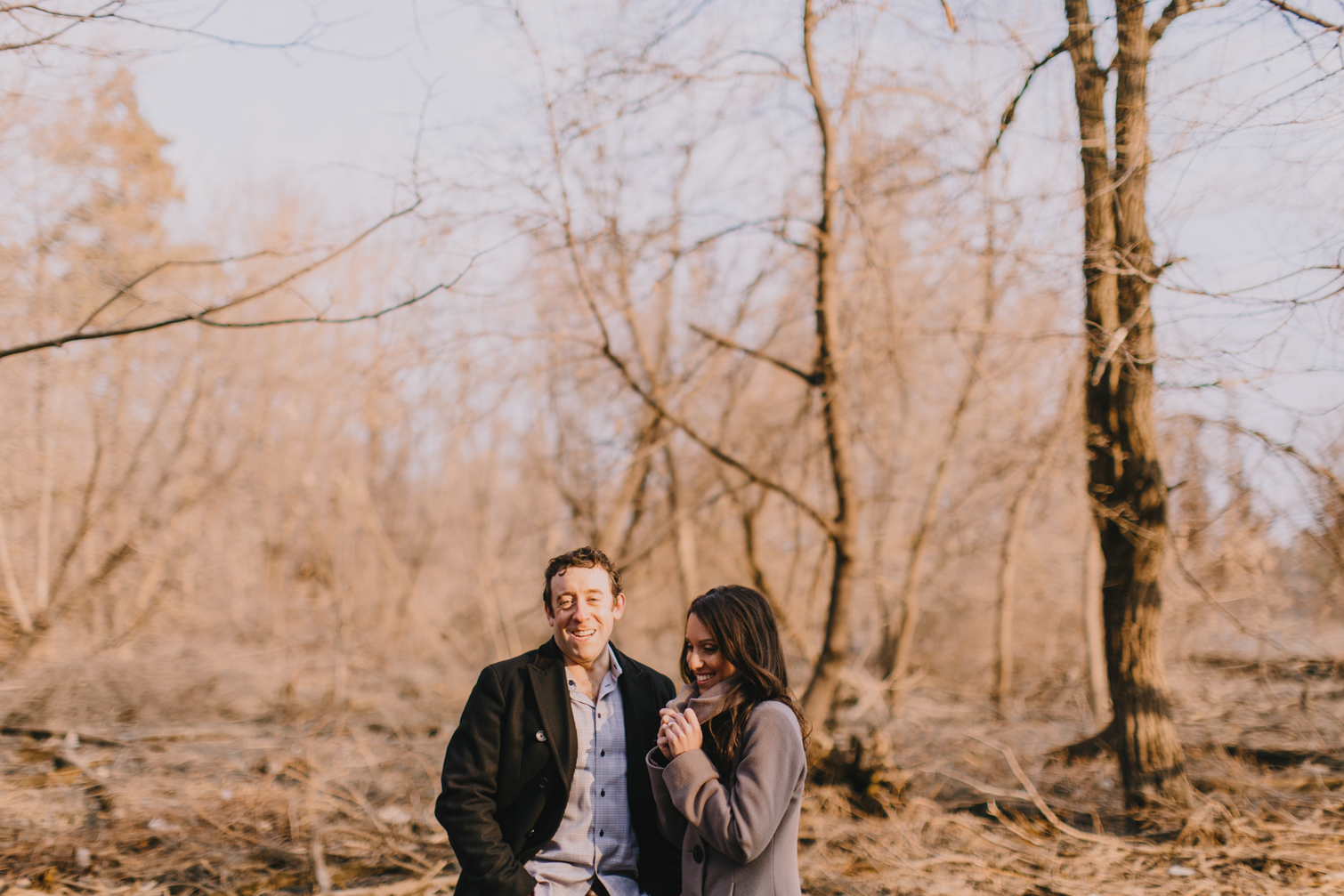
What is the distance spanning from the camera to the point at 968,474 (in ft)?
40.3

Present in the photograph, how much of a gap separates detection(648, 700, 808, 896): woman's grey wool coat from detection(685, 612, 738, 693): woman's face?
0.14 m

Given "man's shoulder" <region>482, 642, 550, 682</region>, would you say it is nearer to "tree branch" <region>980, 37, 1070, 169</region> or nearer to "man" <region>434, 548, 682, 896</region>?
"man" <region>434, 548, 682, 896</region>

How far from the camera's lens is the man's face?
2402mm

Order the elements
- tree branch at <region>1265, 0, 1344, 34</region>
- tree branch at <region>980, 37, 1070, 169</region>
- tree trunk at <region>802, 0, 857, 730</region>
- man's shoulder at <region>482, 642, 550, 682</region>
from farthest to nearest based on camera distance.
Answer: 1. tree trunk at <region>802, 0, 857, 730</region>
2. tree branch at <region>980, 37, 1070, 169</region>
3. tree branch at <region>1265, 0, 1344, 34</region>
4. man's shoulder at <region>482, 642, 550, 682</region>

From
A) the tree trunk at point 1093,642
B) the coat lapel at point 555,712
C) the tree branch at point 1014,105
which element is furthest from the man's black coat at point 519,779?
the tree trunk at point 1093,642

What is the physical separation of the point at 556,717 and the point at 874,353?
702cm

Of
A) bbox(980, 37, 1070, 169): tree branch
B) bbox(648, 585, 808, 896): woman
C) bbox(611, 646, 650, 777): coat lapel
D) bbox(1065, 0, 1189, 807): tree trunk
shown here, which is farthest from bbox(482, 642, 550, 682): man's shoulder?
bbox(980, 37, 1070, 169): tree branch

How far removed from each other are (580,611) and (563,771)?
0.40 meters

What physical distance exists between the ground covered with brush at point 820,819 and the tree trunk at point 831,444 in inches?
33.3

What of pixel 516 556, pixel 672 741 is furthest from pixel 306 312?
pixel 672 741

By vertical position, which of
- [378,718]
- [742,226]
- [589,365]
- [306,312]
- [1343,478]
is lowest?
[378,718]

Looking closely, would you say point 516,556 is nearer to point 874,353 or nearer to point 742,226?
point 874,353

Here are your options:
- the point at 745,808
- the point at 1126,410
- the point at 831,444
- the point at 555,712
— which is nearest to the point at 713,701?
the point at 745,808

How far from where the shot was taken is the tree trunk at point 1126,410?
4.86m
